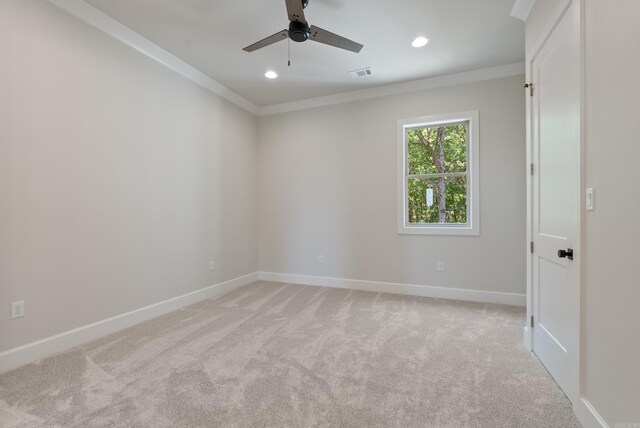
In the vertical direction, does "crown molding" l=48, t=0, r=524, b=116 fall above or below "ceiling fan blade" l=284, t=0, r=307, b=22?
above

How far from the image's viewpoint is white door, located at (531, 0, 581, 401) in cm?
155

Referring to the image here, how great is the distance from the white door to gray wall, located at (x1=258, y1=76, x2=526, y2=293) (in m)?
1.37

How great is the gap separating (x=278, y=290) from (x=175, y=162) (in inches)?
86.3

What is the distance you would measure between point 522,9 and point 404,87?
1.63 metres

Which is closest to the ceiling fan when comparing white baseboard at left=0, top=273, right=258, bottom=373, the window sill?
the window sill

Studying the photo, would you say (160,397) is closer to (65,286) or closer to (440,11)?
(65,286)

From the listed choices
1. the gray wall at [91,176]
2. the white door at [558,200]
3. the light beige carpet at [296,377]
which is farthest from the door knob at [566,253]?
the gray wall at [91,176]

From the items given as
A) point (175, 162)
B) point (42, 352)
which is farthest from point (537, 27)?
point (42, 352)

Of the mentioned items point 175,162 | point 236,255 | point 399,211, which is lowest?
point 236,255

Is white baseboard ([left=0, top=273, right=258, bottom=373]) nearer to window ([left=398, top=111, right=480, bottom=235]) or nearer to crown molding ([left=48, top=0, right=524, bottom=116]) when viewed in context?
crown molding ([left=48, top=0, right=524, bottom=116])

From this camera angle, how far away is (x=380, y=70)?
349 cm

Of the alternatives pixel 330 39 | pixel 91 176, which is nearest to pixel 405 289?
pixel 330 39

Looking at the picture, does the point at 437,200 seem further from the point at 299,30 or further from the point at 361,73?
the point at 299,30

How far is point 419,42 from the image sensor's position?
114 inches
